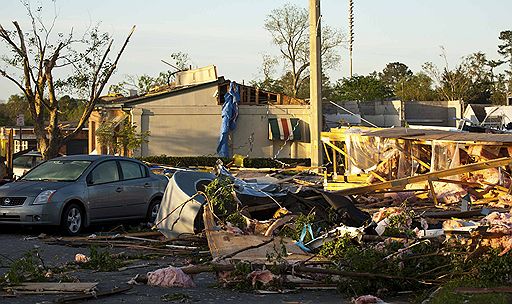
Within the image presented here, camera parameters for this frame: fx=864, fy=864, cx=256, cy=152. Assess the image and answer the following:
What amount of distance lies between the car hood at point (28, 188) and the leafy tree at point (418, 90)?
6542cm

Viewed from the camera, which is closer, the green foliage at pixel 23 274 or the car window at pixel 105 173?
the green foliage at pixel 23 274

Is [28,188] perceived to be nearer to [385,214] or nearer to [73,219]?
[73,219]

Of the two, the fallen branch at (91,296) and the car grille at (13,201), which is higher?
the car grille at (13,201)

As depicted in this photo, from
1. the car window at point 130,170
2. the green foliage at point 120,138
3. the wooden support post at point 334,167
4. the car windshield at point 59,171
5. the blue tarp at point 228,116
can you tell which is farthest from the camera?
the blue tarp at point 228,116

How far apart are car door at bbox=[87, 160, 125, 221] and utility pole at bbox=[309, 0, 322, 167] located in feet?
43.4

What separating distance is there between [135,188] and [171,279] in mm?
8164

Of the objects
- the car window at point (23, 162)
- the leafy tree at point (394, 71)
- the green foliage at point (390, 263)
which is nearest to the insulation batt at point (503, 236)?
the green foliage at point (390, 263)

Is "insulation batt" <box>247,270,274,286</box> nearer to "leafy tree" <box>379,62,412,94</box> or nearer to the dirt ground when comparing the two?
the dirt ground

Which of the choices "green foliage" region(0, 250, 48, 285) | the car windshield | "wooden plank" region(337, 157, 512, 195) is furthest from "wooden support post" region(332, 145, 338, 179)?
"green foliage" region(0, 250, 48, 285)

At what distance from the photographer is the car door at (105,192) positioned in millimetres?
17062

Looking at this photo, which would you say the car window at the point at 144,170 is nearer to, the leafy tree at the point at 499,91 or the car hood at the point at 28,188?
the car hood at the point at 28,188

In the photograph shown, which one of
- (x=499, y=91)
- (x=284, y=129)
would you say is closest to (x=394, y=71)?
(x=499, y=91)

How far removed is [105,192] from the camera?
1736cm

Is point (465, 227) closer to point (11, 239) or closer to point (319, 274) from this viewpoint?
point (319, 274)
